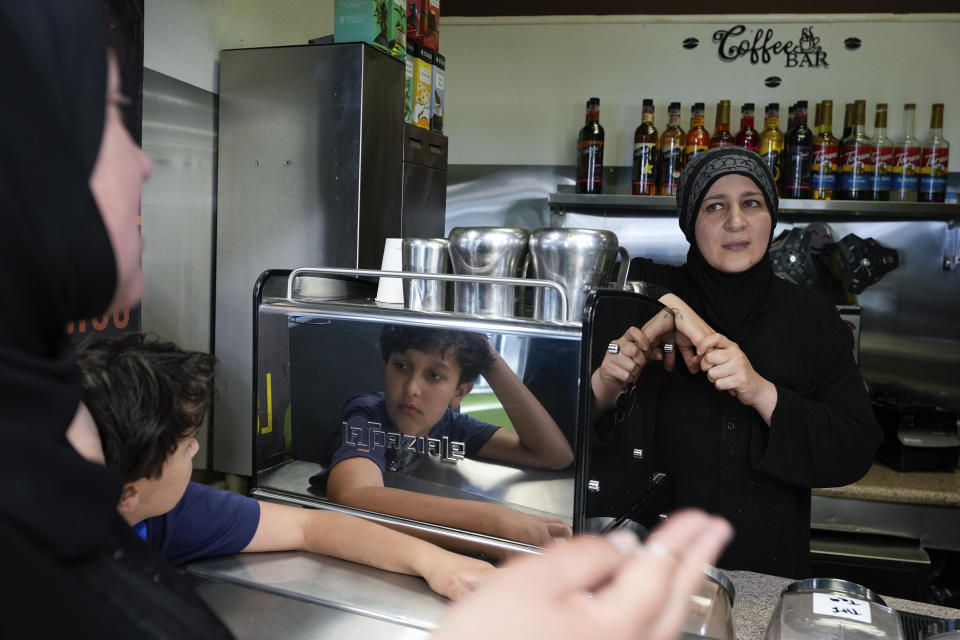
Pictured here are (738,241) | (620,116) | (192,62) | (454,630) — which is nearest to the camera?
(454,630)

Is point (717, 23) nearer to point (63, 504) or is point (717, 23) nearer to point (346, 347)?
point (346, 347)

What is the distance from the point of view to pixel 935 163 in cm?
271

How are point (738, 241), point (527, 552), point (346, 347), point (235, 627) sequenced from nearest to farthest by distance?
point (235, 627)
point (527, 552)
point (346, 347)
point (738, 241)

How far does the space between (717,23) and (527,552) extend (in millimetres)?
2603

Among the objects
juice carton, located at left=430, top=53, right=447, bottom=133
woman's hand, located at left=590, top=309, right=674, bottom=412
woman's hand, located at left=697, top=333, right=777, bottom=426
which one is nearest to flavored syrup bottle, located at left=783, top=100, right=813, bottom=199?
juice carton, located at left=430, top=53, right=447, bottom=133

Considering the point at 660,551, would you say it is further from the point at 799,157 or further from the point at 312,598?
the point at 799,157

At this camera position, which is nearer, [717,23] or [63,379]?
[63,379]

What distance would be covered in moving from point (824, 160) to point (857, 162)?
114 millimetres

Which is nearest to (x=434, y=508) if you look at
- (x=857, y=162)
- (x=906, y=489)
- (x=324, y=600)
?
(x=324, y=600)

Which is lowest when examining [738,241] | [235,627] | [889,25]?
[235,627]

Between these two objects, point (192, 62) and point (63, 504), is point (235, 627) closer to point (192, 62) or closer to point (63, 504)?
point (63, 504)

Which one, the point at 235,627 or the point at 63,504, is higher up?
the point at 63,504

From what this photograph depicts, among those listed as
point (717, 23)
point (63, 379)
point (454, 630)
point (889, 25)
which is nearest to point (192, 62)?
point (63, 379)

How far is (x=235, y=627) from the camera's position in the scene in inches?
34.0
